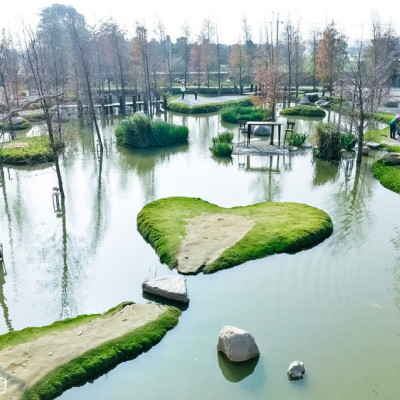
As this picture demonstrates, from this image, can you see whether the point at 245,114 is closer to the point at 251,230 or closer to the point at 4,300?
the point at 251,230

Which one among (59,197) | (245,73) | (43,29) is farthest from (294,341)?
(43,29)

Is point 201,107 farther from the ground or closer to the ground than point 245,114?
farther from the ground

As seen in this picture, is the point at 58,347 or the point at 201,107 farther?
the point at 201,107

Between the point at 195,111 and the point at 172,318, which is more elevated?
the point at 195,111

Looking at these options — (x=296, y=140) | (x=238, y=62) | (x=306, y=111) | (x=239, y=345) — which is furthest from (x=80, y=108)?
(x=239, y=345)

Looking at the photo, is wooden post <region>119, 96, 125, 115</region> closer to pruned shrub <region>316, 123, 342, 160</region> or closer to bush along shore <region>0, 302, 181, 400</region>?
pruned shrub <region>316, 123, 342, 160</region>

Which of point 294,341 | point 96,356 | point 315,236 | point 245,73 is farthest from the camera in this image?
point 245,73

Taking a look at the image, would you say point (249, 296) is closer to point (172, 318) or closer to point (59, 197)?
point (172, 318)

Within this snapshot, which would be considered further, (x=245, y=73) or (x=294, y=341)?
(x=245, y=73)
